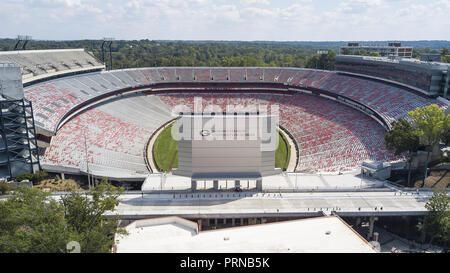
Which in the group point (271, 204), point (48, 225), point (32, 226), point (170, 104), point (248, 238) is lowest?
point (271, 204)

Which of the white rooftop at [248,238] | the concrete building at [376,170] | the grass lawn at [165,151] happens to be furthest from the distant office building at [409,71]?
the grass lawn at [165,151]

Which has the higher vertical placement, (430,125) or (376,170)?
(430,125)

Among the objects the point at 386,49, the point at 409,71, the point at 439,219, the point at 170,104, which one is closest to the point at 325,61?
the point at 386,49

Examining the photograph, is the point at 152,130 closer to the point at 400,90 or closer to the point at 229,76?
the point at 229,76

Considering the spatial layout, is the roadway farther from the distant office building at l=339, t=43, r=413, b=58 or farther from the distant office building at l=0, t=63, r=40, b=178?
the distant office building at l=339, t=43, r=413, b=58

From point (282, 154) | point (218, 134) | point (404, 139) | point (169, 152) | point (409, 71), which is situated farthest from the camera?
point (409, 71)

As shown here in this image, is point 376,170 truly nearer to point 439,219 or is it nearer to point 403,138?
point 403,138
